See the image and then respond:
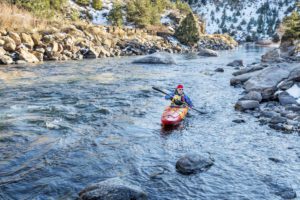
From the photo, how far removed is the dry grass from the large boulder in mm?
21653

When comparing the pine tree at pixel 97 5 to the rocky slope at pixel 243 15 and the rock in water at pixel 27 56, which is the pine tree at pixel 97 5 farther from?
the rocky slope at pixel 243 15

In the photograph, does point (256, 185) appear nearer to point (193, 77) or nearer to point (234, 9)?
point (193, 77)

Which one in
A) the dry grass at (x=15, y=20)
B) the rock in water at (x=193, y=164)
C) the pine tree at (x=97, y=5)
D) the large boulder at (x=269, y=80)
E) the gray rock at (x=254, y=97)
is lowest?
the rock in water at (x=193, y=164)

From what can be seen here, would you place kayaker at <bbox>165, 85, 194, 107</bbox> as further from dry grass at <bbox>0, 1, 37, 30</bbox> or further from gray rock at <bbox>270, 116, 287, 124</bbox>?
dry grass at <bbox>0, 1, 37, 30</bbox>

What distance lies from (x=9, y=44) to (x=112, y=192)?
Result: 70.9 feet

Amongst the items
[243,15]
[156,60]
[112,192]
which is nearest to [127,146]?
[112,192]

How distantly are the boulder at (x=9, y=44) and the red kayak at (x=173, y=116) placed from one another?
17.5m

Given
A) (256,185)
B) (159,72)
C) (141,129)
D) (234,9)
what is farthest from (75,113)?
(234,9)

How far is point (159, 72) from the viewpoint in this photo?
75.6 ft

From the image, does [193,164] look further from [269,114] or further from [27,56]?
[27,56]

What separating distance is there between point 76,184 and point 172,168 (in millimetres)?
2118

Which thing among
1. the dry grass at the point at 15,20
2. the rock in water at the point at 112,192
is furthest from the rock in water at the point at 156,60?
the rock in water at the point at 112,192

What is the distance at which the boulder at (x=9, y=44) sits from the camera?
944 inches

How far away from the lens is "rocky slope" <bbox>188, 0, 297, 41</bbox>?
135 metres
